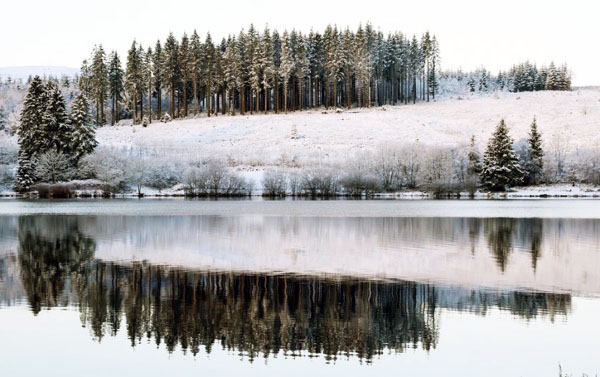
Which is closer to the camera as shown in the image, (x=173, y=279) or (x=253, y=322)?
(x=253, y=322)

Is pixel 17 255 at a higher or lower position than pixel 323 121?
lower

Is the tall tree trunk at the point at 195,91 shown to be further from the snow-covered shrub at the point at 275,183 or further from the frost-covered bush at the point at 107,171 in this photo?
the snow-covered shrub at the point at 275,183

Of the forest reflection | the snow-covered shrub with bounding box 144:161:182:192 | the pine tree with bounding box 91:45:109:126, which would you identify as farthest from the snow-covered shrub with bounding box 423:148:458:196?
the pine tree with bounding box 91:45:109:126

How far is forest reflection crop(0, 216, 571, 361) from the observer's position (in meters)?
14.0

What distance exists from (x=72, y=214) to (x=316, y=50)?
73141mm

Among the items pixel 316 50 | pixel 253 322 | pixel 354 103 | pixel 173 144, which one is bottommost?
pixel 253 322

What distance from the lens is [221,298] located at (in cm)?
1798

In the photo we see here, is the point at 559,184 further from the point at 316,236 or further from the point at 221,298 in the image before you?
the point at 221,298

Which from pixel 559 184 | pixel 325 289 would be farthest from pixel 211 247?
pixel 559 184

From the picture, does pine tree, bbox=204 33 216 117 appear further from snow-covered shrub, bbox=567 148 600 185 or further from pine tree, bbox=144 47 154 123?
snow-covered shrub, bbox=567 148 600 185

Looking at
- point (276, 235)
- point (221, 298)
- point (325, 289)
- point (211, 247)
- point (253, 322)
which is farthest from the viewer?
point (276, 235)

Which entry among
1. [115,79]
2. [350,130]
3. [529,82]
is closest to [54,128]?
[350,130]

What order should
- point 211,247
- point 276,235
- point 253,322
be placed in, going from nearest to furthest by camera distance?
point 253,322 < point 211,247 < point 276,235

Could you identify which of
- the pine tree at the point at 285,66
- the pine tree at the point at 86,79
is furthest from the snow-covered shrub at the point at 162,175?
the pine tree at the point at 86,79
